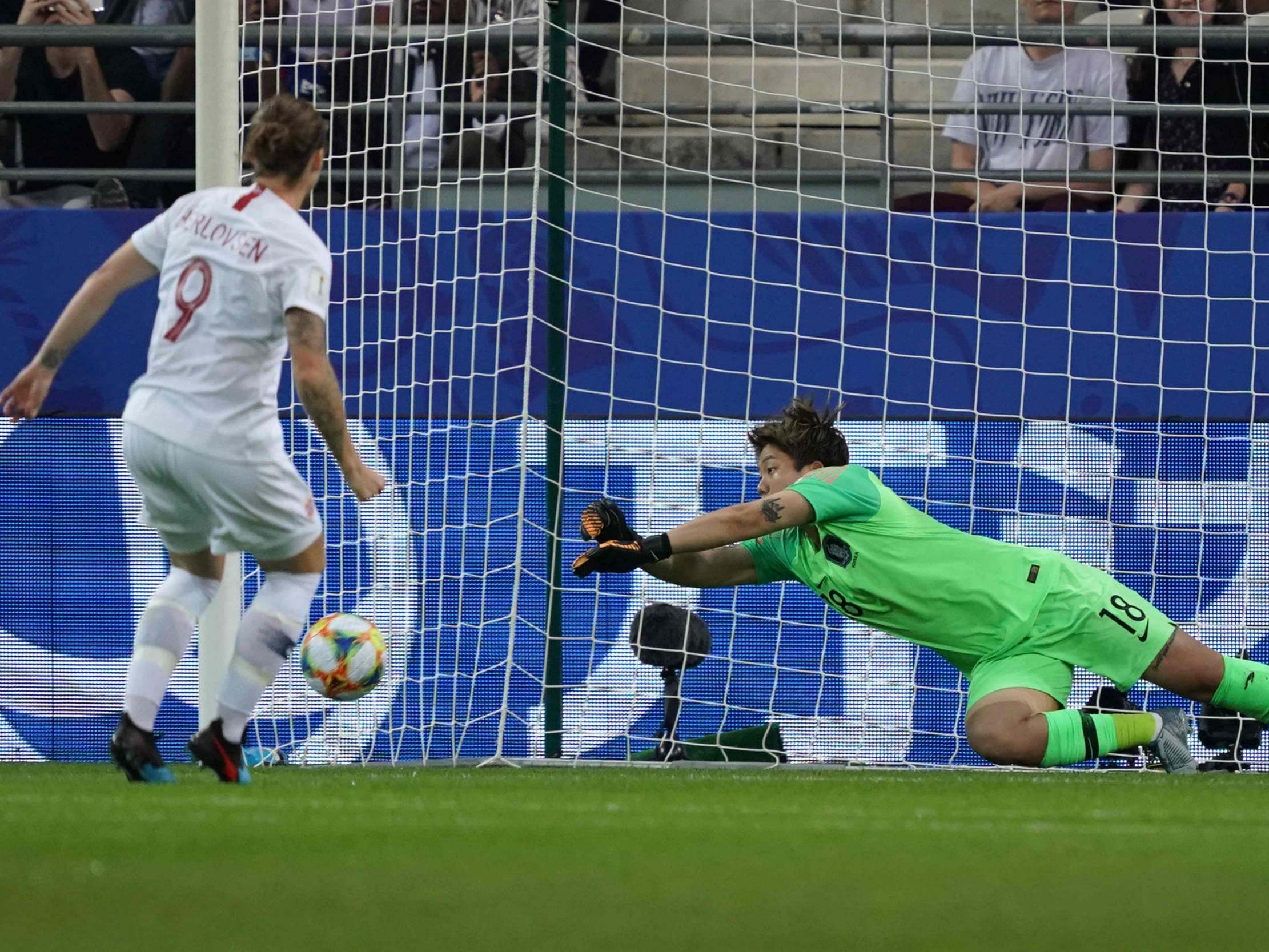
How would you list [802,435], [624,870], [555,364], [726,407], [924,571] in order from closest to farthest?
[624,870], [924,571], [802,435], [555,364], [726,407]

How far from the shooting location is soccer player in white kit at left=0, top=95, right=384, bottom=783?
15.6 feet

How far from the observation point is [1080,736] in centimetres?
584

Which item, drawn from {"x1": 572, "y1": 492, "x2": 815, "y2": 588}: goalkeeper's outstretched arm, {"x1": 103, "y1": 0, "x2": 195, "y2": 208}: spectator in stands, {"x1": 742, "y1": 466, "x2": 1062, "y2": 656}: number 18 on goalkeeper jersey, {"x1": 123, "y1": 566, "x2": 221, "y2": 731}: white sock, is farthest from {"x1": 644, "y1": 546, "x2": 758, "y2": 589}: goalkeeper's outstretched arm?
{"x1": 103, "y1": 0, "x2": 195, "y2": 208}: spectator in stands

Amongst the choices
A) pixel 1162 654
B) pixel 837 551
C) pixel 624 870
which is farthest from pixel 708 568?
pixel 624 870

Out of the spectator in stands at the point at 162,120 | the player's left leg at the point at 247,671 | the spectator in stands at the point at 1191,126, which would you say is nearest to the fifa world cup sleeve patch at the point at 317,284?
the player's left leg at the point at 247,671

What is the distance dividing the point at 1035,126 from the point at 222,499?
5.18 meters

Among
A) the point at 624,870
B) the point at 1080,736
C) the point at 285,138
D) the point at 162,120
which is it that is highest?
the point at 285,138

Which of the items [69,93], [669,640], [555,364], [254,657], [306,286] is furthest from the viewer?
[69,93]

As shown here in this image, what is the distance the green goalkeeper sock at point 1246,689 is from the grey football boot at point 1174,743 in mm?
203

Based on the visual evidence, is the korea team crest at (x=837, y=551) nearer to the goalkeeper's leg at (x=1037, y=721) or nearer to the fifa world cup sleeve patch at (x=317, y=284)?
the goalkeeper's leg at (x=1037, y=721)

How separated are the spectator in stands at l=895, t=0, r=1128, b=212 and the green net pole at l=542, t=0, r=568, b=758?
81.7 inches

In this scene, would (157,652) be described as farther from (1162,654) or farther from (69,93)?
(69,93)

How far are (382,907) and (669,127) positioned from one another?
6992 millimetres

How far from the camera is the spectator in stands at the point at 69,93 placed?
352 inches
